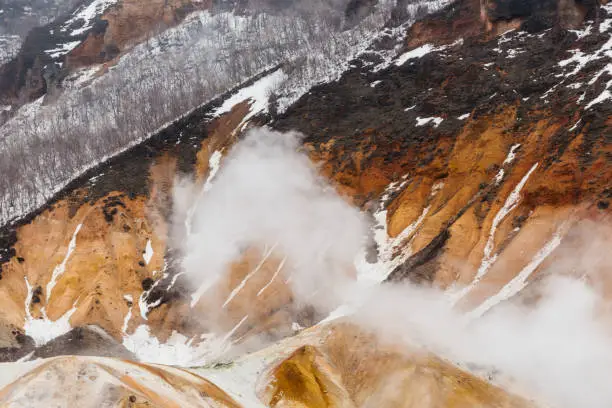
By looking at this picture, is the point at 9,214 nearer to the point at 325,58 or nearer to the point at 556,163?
the point at 325,58

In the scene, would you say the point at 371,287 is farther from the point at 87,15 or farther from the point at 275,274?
the point at 87,15

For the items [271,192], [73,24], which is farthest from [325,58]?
[73,24]

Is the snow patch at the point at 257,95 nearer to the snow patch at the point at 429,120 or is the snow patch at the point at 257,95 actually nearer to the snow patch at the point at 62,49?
the snow patch at the point at 429,120

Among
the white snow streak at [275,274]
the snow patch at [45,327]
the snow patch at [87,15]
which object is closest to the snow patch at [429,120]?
the white snow streak at [275,274]

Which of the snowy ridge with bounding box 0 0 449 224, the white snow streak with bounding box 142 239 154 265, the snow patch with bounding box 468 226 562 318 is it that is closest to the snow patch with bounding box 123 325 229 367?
the white snow streak with bounding box 142 239 154 265

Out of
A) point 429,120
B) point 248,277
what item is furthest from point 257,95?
point 248,277
